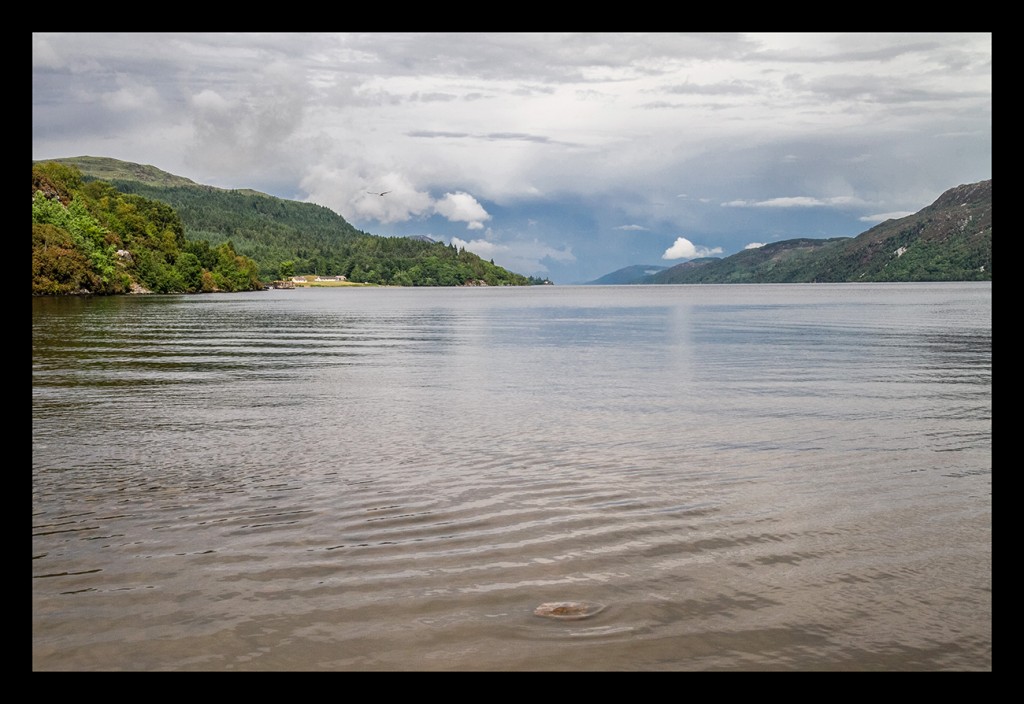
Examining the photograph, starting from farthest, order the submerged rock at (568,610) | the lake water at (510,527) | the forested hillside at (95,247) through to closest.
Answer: the forested hillside at (95,247), the submerged rock at (568,610), the lake water at (510,527)

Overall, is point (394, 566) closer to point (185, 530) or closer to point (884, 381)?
point (185, 530)

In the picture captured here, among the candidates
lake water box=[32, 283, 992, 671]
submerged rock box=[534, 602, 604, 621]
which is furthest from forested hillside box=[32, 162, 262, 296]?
submerged rock box=[534, 602, 604, 621]

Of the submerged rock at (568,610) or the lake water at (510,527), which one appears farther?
the submerged rock at (568,610)

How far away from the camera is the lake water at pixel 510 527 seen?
23.6ft

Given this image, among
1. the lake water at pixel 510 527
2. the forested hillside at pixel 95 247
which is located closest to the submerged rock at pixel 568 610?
the lake water at pixel 510 527

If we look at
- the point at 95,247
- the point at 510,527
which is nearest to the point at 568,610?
the point at 510,527

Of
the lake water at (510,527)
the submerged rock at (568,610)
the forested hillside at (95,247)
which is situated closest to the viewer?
the lake water at (510,527)

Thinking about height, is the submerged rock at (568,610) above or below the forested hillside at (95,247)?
below

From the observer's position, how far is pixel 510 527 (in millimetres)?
10586

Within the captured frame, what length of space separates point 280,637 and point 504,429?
443 inches

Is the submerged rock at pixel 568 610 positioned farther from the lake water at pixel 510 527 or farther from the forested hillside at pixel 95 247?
the forested hillside at pixel 95 247
